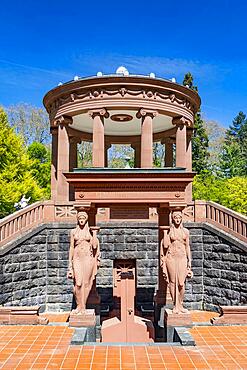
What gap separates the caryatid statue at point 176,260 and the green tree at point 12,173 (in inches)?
820

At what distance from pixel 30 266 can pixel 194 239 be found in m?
6.62

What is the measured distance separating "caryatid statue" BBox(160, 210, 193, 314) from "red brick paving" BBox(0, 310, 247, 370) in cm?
109

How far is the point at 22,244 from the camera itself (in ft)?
45.4

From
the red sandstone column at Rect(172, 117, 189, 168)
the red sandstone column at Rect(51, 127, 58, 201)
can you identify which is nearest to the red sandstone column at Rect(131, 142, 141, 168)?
the red sandstone column at Rect(172, 117, 189, 168)

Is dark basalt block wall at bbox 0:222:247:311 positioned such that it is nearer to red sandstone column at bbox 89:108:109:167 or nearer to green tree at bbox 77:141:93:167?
red sandstone column at bbox 89:108:109:167

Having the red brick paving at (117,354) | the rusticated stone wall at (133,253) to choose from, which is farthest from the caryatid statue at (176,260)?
the rusticated stone wall at (133,253)

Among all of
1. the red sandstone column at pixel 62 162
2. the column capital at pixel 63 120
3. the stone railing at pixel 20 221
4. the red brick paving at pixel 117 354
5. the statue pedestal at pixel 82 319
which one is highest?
the column capital at pixel 63 120

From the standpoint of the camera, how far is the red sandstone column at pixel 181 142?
18.0 meters

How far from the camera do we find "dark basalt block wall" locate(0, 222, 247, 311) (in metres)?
13.9

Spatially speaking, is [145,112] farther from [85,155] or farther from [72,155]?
[85,155]

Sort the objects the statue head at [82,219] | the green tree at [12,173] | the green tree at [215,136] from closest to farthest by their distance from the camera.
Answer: the statue head at [82,219]
the green tree at [12,173]
the green tree at [215,136]

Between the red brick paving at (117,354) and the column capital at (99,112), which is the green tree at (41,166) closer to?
the column capital at (99,112)

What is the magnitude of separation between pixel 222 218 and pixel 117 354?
26.5 ft

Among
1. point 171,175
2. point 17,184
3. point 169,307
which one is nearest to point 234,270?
point 169,307
